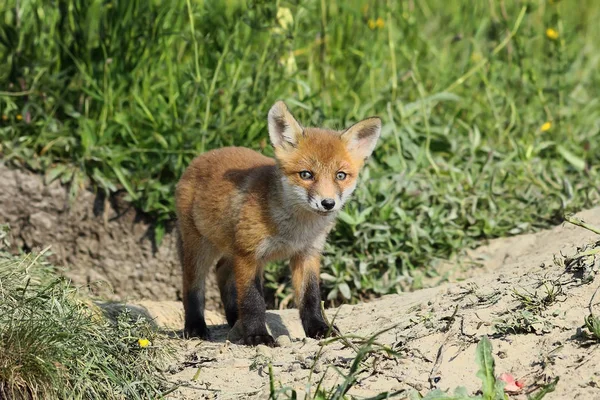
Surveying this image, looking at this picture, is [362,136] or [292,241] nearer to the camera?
[292,241]

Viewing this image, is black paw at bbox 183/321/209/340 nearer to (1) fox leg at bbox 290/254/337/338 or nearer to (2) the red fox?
(2) the red fox

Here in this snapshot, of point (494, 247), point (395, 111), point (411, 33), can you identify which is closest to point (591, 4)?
point (411, 33)

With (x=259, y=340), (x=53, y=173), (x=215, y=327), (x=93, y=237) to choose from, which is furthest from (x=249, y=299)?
(x=53, y=173)

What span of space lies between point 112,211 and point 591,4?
7.17 metres

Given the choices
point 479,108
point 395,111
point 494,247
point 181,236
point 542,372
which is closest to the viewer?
point 542,372

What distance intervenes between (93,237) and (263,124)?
5.30ft

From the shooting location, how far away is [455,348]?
13.5 ft

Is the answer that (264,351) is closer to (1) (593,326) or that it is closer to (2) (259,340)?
(2) (259,340)

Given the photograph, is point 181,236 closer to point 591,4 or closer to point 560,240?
point 560,240

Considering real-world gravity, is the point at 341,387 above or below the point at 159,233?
above

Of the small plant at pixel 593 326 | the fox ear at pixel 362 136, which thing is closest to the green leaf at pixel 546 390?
the small plant at pixel 593 326

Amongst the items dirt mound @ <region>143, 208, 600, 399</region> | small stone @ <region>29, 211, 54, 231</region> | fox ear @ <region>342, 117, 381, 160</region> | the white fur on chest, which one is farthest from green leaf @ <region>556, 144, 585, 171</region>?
small stone @ <region>29, 211, 54, 231</region>

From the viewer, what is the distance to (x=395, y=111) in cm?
764

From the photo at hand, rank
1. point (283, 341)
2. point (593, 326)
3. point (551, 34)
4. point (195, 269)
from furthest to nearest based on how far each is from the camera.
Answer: point (551, 34), point (195, 269), point (283, 341), point (593, 326)
